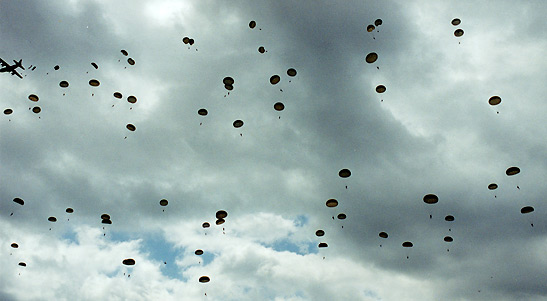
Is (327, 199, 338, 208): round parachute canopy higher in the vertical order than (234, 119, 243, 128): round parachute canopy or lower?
lower

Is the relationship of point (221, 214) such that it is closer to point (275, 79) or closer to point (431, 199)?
point (275, 79)

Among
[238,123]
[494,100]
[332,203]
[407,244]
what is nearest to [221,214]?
[238,123]

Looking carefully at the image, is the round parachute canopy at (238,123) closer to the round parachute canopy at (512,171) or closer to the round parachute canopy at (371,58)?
the round parachute canopy at (371,58)

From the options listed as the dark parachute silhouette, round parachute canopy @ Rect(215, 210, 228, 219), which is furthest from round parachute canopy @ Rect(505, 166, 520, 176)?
the dark parachute silhouette

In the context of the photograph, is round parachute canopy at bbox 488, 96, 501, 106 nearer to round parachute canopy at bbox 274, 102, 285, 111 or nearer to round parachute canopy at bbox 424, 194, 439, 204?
round parachute canopy at bbox 424, 194, 439, 204

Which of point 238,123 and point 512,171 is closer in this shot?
point 512,171

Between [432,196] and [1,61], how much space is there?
169 ft

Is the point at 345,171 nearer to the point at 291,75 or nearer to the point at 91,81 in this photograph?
the point at 291,75

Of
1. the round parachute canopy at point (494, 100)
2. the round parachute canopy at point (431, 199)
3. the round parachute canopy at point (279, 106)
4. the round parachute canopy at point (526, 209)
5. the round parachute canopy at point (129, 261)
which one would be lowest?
the round parachute canopy at point (129, 261)

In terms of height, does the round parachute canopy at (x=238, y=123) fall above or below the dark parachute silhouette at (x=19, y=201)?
above

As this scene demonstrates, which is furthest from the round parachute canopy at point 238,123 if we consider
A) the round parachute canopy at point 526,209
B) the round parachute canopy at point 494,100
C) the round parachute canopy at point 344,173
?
the round parachute canopy at point 526,209

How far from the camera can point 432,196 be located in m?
34.6

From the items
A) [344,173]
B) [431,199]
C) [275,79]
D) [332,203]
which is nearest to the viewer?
[275,79]

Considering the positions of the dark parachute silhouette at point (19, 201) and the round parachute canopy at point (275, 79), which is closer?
the round parachute canopy at point (275, 79)
